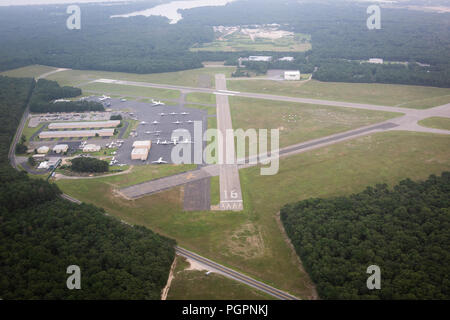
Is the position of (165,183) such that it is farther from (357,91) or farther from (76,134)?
(357,91)

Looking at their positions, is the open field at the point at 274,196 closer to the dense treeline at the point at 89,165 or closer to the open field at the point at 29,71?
the dense treeline at the point at 89,165

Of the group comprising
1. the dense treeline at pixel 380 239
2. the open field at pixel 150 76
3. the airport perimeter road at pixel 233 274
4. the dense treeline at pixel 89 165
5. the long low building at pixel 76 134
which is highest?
the open field at pixel 150 76

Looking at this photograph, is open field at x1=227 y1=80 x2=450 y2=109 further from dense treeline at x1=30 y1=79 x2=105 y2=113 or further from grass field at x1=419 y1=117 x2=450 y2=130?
dense treeline at x1=30 y1=79 x2=105 y2=113

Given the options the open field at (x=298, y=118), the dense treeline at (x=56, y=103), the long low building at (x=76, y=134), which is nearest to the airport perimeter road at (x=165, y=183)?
the open field at (x=298, y=118)

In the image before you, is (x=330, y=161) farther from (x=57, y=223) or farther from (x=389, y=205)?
(x=57, y=223)

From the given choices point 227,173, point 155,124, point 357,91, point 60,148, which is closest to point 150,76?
point 155,124

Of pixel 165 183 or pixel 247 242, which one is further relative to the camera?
pixel 165 183
